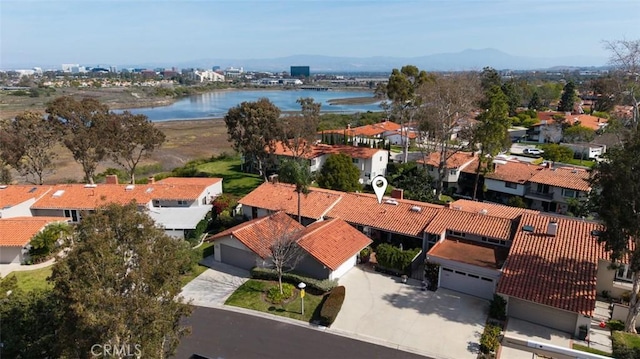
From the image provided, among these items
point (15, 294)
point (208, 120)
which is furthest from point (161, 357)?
point (208, 120)

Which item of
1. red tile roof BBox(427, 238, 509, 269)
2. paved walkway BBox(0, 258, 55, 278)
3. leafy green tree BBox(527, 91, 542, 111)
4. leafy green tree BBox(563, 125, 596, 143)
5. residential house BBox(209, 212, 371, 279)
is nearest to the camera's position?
red tile roof BBox(427, 238, 509, 269)

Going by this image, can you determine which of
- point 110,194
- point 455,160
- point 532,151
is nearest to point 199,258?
point 110,194

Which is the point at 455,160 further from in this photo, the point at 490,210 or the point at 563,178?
the point at 490,210

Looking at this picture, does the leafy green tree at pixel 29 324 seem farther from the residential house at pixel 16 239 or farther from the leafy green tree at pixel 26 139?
the leafy green tree at pixel 26 139

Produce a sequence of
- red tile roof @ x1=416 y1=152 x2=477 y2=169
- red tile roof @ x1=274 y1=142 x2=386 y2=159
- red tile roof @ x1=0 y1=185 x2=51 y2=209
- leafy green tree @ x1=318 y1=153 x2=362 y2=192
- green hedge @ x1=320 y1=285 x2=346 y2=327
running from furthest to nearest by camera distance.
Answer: red tile roof @ x1=274 y1=142 x2=386 y2=159 < red tile roof @ x1=416 y1=152 x2=477 y2=169 < leafy green tree @ x1=318 y1=153 x2=362 y2=192 < red tile roof @ x1=0 y1=185 x2=51 y2=209 < green hedge @ x1=320 y1=285 x2=346 y2=327

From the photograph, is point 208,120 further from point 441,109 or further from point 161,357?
point 161,357

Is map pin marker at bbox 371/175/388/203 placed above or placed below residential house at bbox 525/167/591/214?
above

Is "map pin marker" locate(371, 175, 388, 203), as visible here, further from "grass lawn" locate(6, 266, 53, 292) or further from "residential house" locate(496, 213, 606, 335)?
"grass lawn" locate(6, 266, 53, 292)

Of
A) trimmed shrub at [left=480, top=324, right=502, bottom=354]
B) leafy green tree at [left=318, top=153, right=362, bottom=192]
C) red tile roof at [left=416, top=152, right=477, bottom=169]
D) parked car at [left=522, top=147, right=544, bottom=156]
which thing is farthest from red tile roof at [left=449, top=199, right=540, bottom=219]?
parked car at [left=522, top=147, right=544, bottom=156]
